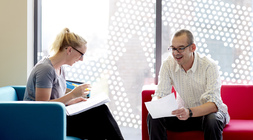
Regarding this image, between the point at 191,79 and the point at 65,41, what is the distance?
3.44 feet

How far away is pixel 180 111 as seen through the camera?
2.17 metres

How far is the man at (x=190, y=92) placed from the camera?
88.2 inches

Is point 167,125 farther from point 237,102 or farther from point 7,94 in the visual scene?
point 7,94

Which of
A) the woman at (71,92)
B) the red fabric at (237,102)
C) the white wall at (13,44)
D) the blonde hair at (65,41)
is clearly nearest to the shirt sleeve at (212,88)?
the red fabric at (237,102)

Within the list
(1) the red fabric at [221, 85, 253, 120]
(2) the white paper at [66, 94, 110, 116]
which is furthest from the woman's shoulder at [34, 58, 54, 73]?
(1) the red fabric at [221, 85, 253, 120]

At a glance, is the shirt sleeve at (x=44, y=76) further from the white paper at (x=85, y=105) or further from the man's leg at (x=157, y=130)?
the man's leg at (x=157, y=130)

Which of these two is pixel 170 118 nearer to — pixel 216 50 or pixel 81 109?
pixel 81 109

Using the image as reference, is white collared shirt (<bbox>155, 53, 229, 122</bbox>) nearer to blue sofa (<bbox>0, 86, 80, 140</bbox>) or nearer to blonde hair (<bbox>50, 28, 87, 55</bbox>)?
blonde hair (<bbox>50, 28, 87, 55</bbox>)

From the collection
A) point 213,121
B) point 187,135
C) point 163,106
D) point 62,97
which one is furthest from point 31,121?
point 213,121

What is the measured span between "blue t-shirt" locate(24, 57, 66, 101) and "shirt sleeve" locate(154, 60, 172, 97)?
31.3 inches

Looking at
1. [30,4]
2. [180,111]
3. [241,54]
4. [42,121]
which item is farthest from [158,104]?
[30,4]

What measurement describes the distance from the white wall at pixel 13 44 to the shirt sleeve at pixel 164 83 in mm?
1525

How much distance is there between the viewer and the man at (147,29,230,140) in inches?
88.2

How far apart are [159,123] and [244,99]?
41.4 inches
